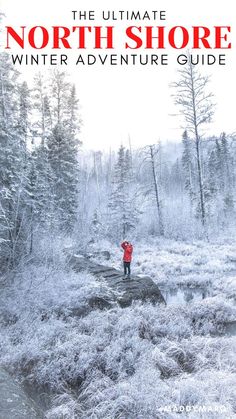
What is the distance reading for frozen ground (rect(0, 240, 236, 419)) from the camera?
4586 mm

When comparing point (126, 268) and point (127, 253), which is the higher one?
point (127, 253)

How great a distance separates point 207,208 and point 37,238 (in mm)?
20792

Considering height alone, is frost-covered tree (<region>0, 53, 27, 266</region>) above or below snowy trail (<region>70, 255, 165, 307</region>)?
above

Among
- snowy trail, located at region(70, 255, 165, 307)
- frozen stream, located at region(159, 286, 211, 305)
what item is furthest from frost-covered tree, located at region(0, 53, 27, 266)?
frozen stream, located at region(159, 286, 211, 305)

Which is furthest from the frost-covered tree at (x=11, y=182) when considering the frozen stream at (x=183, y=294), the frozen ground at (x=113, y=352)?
the frozen stream at (x=183, y=294)

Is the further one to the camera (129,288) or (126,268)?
(126,268)

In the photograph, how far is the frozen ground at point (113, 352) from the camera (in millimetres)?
4586

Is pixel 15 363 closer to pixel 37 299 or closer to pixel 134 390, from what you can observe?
pixel 134 390

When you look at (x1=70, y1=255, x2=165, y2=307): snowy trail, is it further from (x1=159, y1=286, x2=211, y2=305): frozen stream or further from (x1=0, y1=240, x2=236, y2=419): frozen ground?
(x1=159, y1=286, x2=211, y2=305): frozen stream

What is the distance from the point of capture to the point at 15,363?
5.75m

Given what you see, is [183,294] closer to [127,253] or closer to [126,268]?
[126,268]

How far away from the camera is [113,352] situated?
602cm

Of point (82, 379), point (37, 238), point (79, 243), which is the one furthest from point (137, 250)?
point (82, 379)

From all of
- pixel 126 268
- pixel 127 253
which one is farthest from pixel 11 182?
pixel 126 268
